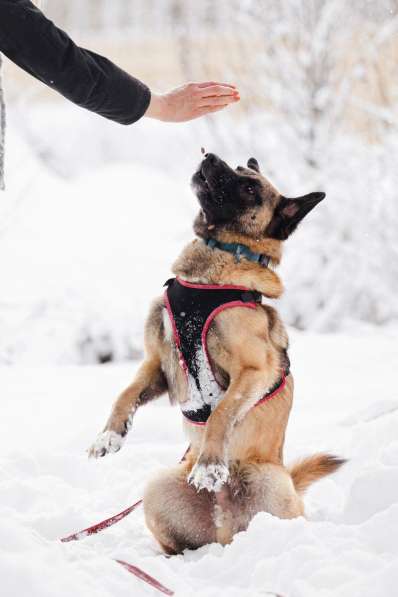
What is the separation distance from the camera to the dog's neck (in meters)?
2.80

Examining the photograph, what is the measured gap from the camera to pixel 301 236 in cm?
865

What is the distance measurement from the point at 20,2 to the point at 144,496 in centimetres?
191

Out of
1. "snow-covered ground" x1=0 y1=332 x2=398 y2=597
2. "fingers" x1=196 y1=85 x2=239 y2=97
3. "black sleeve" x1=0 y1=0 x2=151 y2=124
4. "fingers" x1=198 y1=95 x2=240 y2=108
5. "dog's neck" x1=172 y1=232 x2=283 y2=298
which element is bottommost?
"snow-covered ground" x1=0 y1=332 x2=398 y2=597

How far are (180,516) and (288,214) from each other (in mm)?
1368

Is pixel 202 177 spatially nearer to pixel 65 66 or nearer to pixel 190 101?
pixel 190 101

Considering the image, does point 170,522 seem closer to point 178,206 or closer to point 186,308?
point 186,308

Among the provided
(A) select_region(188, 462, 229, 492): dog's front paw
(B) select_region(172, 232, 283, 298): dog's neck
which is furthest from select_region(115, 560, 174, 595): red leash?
(B) select_region(172, 232, 283, 298): dog's neck

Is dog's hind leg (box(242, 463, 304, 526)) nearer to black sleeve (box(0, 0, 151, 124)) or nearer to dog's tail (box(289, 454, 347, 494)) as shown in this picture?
dog's tail (box(289, 454, 347, 494))

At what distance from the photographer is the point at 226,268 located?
2.83m

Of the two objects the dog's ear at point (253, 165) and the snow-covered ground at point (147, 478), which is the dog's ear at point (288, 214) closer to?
the dog's ear at point (253, 165)

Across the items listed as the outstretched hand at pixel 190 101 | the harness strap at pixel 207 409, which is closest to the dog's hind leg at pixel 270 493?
the harness strap at pixel 207 409

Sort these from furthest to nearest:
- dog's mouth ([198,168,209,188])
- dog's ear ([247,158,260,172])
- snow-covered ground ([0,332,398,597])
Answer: dog's ear ([247,158,260,172])
dog's mouth ([198,168,209,188])
snow-covered ground ([0,332,398,597])

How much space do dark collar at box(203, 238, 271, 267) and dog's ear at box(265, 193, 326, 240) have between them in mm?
149

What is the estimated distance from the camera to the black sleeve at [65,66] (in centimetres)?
205
